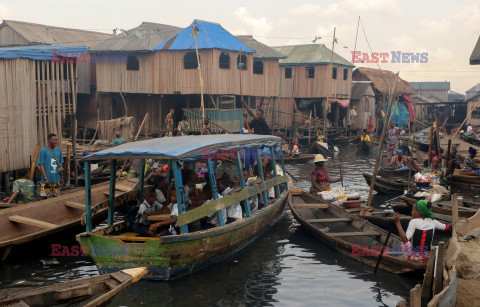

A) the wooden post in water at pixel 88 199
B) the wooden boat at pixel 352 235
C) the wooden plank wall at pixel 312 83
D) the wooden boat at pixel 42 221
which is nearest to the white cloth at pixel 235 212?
the wooden boat at pixel 352 235

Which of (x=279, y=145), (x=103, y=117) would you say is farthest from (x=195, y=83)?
(x=279, y=145)

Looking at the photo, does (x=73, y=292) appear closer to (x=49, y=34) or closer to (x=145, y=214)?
(x=145, y=214)

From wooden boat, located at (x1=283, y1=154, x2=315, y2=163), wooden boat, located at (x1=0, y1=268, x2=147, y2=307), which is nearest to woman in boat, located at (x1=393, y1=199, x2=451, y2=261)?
wooden boat, located at (x1=0, y1=268, x2=147, y2=307)

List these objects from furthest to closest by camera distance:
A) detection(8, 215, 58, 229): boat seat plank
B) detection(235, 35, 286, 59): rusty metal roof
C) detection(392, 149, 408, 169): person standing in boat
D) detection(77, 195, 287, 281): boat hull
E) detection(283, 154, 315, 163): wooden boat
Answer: detection(235, 35, 286, 59): rusty metal roof → detection(283, 154, 315, 163): wooden boat → detection(392, 149, 408, 169): person standing in boat → detection(8, 215, 58, 229): boat seat plank → detection(77, 195, 287, 281): boat hull

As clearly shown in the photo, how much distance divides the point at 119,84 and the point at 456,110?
29.7 m

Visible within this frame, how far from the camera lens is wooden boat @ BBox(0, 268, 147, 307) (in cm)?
516

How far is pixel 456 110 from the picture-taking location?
4122 centimetres

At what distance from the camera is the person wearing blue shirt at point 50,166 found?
34.3ft

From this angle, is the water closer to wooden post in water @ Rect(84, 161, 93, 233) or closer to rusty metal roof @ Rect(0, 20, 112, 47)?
wooden post in water @ Rect(84, 161, 93, 233)

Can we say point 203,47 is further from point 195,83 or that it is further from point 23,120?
point 23,120

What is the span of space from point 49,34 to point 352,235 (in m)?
23.2

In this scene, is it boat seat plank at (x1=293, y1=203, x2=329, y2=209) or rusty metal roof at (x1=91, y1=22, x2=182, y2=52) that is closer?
boat seat plank at (x1=293, y1=203, x2=329, y2=209)

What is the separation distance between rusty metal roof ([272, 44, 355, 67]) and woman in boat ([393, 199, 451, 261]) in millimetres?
24580

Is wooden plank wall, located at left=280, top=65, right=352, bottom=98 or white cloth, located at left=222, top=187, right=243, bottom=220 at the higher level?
wooden plank wall, located at left=280, top=65, right=352, bottom=98
